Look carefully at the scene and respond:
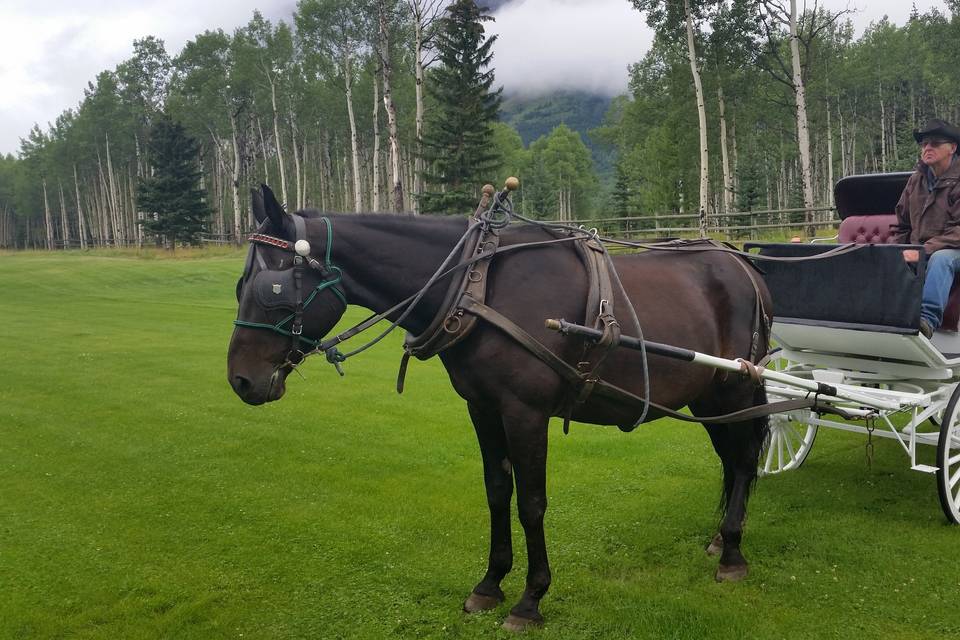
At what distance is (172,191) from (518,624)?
41154 millimetres

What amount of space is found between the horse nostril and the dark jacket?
4499 mm

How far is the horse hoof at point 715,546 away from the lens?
4586 mm

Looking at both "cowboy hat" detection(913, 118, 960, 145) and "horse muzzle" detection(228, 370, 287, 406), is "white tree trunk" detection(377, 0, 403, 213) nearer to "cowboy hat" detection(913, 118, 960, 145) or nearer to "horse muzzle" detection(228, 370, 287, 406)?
"cowboy hat" detection(913, 118, 960, 145)

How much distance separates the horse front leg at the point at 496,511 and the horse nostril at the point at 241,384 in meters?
1.22

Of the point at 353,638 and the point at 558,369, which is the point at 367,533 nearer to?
the point at 353,638

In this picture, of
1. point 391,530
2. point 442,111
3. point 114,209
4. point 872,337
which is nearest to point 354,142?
point 442,111

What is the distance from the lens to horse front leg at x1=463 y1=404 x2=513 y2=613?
3840 mm

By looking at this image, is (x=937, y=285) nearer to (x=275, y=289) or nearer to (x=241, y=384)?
(x=275, y=289)

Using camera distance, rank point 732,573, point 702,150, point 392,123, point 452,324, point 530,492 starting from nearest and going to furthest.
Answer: point 452,324, point 530,492, point 732,573, point 702,150, point 392,123

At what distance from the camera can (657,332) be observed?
3850 mm

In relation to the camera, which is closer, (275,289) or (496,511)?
(275,289)

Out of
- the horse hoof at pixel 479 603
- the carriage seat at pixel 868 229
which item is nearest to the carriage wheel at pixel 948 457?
the carriage seat at pixel 868 229

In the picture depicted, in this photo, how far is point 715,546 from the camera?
182 inches

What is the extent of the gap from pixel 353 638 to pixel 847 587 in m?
2.94
